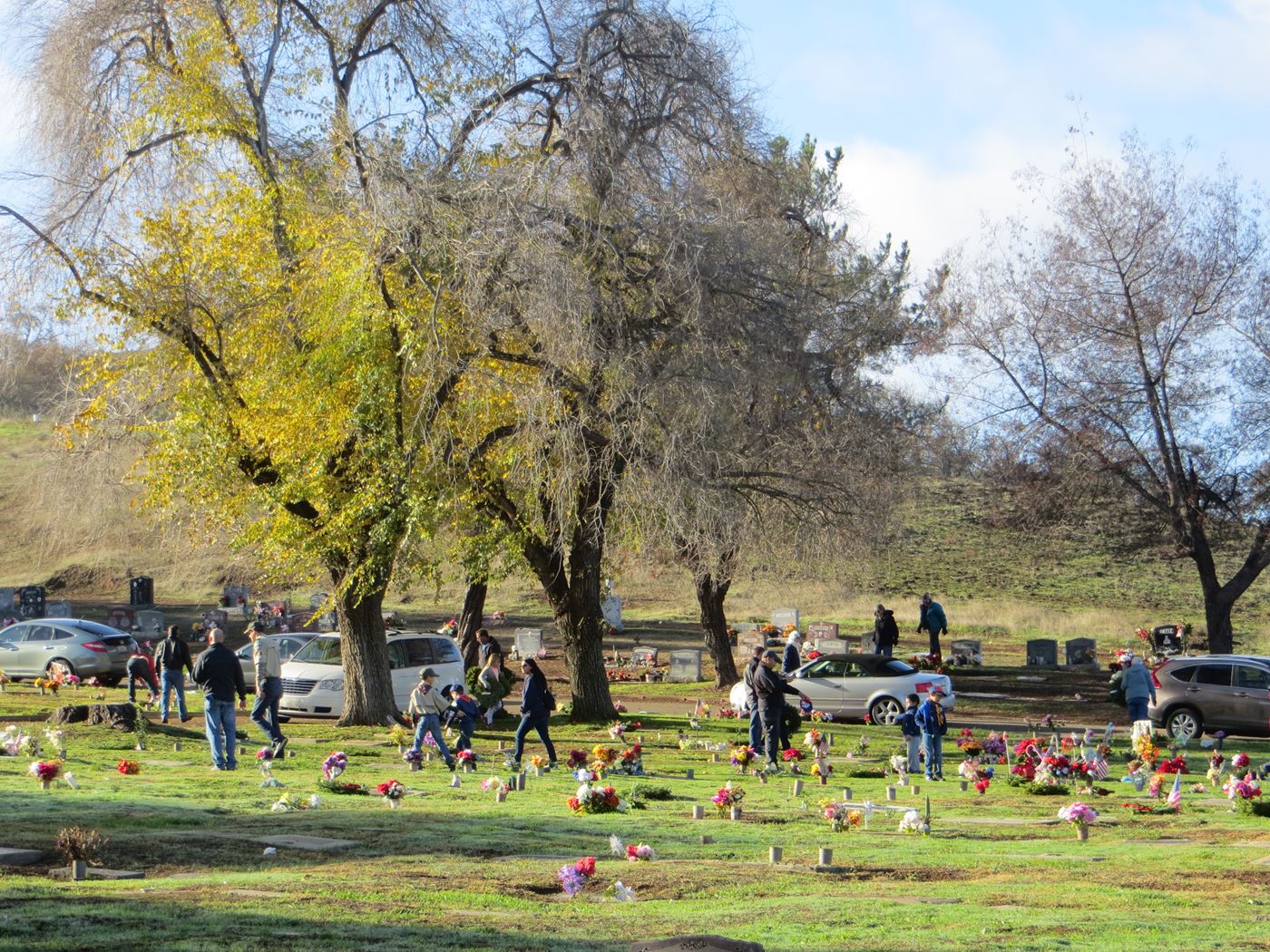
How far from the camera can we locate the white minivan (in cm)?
2708

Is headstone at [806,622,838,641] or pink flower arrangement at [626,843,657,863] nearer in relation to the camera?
pink flower arrangement at [626,843,657,863]

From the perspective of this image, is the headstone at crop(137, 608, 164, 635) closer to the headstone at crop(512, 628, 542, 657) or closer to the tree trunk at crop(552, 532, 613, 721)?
the headstone at crop(512, 628, 542, 657)

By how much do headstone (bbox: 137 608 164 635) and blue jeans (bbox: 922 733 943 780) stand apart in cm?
3288

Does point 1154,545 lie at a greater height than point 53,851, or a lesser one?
greater

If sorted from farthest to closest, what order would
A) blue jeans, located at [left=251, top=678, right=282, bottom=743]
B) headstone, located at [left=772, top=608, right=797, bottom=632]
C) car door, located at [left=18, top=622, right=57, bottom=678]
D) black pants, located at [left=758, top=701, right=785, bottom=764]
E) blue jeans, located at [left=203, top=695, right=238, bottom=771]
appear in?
1. headstone, located at [left=772, top=608, right=797, bottom=632]
2. car door, located at [left=18, top=622, right=57, bottom=678]
3. blue jeans, located at [left=251, top=678, right=282, bottom=743]
4. black pants, located at [left=758, top=701, right=785, bottom=764]
5. blue jeans, located at [left=203, top=695, right=238, bottom=771]

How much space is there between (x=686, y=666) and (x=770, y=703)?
1770 cm

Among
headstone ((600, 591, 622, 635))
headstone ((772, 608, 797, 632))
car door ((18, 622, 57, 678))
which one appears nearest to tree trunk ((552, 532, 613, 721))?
car door ((18, 622, 57, 678))

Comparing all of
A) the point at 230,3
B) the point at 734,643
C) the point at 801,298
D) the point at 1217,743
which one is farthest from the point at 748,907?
the point at 734,643

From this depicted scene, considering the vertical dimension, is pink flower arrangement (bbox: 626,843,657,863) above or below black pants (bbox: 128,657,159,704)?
below

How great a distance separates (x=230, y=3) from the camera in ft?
79.8

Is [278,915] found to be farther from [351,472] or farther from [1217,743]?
[1217,743]

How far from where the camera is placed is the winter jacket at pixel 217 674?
59.1ft

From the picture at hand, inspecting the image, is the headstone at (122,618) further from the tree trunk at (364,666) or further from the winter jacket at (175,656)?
the tree trunk at (364,666)

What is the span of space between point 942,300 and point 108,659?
22191 millimetres
